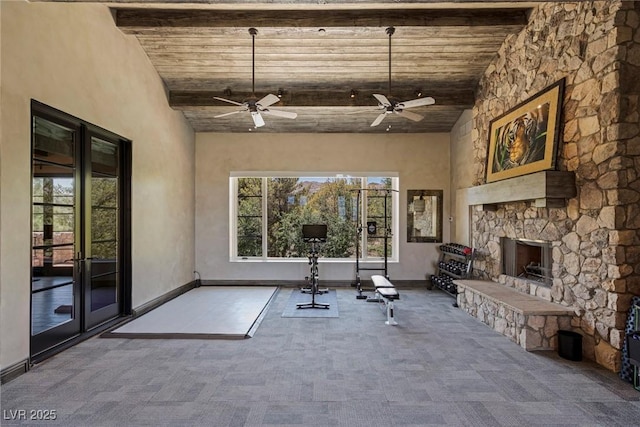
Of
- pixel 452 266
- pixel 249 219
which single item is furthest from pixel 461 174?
pixel 249 219

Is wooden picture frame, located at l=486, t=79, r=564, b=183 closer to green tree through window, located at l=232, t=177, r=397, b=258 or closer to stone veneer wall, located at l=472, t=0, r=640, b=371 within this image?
stone veneer wall, located at l=472, t=0, r=640, b=371

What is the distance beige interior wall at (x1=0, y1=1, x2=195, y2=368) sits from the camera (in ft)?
10.6

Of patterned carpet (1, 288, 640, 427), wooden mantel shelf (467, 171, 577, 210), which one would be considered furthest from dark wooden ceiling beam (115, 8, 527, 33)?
patterned carpet (1, 288, 640, 427)

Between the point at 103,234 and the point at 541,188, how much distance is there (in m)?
5.56

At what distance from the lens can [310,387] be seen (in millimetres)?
3160

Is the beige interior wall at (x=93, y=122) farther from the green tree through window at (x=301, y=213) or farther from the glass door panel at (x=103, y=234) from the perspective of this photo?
the green tree through window at (x=301, y=213)

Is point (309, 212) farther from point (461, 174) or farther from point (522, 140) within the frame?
point (522, 140)

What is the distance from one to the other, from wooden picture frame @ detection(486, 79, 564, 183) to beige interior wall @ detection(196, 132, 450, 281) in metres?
2.07

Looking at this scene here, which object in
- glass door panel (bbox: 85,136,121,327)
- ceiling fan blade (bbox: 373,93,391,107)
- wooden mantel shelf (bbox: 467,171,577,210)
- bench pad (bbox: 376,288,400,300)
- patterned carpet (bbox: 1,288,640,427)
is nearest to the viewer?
patterned carpet (bbox: 1,288,640,427)

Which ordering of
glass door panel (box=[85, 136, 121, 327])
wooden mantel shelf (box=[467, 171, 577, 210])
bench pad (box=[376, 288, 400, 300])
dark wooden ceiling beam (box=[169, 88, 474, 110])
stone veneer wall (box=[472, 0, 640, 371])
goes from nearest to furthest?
stone veneer wall (box=[472, 0, 640, 371]) → wooden mantel shelf (box=[467, 171, 577, 210]) → glass door panel (box=[85, 136, 121, 327]) → bench pad (box=[376, 288, 400, 300]) → dark wooden ceiling beam (box=[169, 88, 474, 110])

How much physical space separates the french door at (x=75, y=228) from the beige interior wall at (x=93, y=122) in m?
0.17

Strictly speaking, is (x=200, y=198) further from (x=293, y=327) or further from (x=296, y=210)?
(x=293, y=327)

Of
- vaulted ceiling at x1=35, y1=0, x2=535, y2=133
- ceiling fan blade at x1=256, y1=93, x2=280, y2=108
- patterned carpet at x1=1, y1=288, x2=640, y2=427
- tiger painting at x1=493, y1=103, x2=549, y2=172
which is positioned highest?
vaulted ceiling at x1=35, y1=0, x2=535, y2=133

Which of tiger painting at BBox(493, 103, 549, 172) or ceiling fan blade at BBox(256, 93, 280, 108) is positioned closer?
tiger painting at BBox(493, 103, 549, 172)
